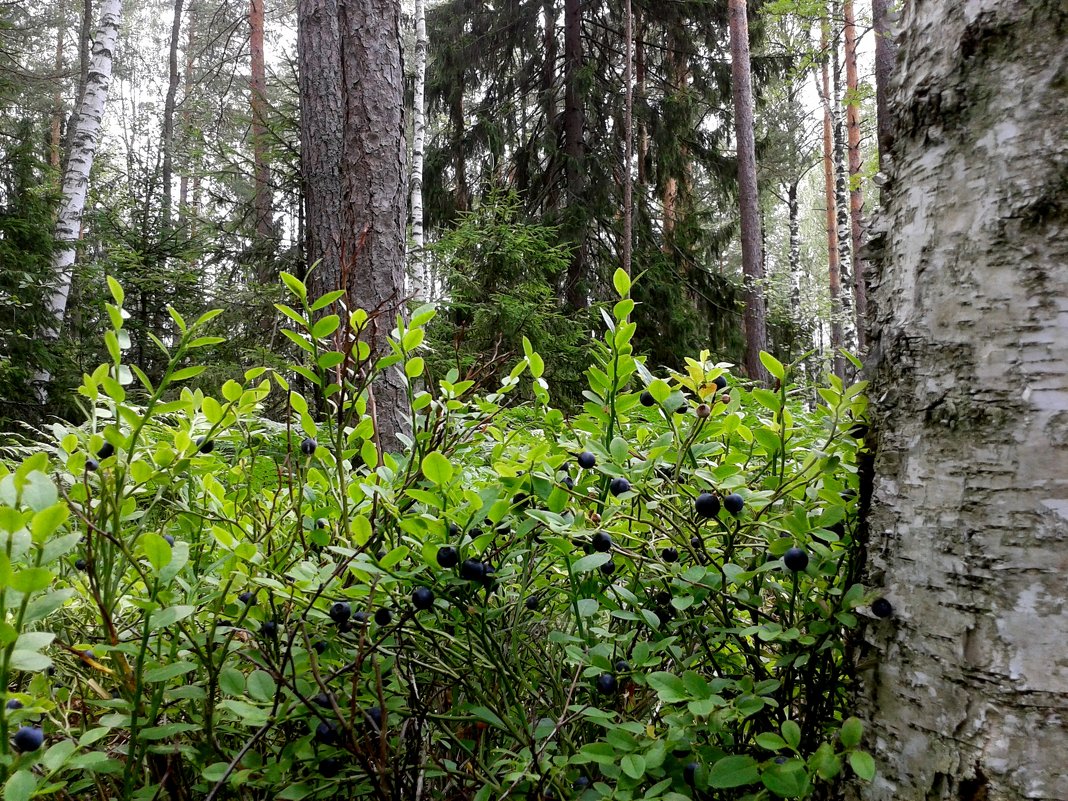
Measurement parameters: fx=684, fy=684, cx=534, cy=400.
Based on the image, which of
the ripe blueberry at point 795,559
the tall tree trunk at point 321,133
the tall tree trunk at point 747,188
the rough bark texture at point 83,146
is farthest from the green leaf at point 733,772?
the tall tree trunk at point 747,188

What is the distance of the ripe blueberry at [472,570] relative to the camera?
932mm

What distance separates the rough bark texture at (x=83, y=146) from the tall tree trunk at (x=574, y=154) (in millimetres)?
5889

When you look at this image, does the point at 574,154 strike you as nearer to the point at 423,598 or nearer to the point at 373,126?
the point at 373,126

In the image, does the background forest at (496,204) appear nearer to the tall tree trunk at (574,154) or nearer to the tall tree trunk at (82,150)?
the tall tree trunk at (574,154)

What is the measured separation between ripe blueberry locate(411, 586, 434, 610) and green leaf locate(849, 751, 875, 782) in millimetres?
564

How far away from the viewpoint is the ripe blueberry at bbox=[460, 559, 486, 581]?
93 centimetres

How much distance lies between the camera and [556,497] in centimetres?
98

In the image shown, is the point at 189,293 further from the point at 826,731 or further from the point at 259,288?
the point at 826,731

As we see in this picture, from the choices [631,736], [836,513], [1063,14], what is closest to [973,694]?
[836,513]

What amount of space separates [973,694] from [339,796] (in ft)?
2.96

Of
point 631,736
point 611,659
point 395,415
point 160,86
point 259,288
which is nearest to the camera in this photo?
point 631,736

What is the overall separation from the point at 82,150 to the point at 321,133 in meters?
5.83

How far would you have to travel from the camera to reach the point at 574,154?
10.3 m

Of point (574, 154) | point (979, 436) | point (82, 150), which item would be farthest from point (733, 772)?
point (574, 154)
